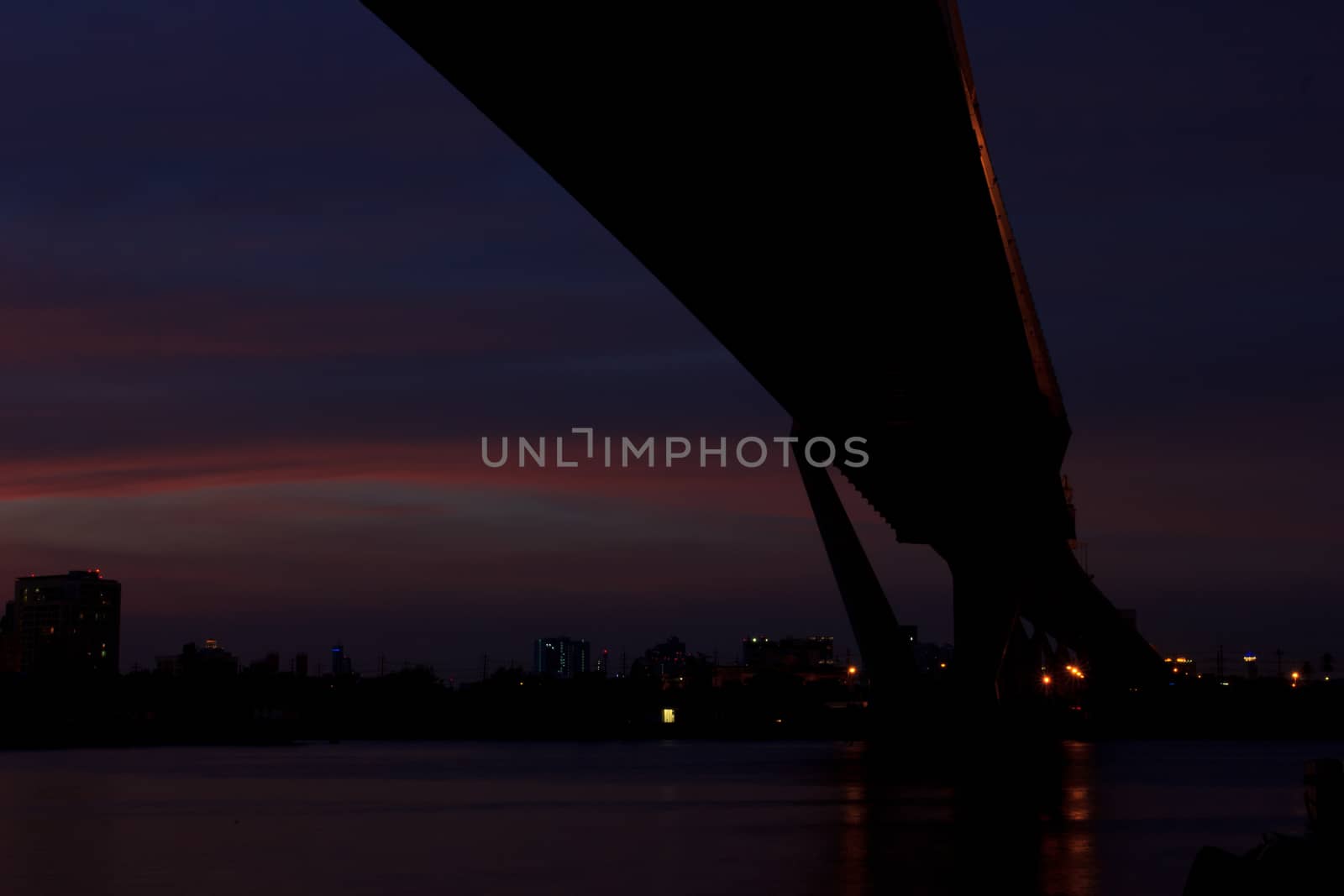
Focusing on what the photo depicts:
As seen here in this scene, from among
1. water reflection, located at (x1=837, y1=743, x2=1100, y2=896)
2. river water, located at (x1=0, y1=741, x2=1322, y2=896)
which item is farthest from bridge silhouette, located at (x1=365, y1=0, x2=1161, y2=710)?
river water, located at (x1=0, y1=741, x2=1322, y2=896)

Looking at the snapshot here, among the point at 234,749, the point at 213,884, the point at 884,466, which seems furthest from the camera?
the point at 234,749

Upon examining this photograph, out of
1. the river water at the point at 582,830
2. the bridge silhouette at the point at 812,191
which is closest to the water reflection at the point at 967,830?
the river water at the point at 582,830

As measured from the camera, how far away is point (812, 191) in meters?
26.2

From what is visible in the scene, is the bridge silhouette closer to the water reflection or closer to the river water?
the water reflection

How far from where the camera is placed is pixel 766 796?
178 ft

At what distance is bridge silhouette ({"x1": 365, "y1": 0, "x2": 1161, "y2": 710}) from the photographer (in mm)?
19688

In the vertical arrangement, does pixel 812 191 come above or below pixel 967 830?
above

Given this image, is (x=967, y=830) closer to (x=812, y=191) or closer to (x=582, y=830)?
(x=582, y=830)

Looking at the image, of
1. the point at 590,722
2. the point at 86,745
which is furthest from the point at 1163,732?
the point at 86,745

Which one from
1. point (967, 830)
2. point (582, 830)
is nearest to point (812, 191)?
point (967, 830)

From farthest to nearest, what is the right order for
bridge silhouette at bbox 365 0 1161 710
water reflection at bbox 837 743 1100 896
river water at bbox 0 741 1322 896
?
river water at bbox 0 741 1322 896 < water reflection at bbox 837 743 1100 896 < bridge silhouette at bbox 365 0 1161 710

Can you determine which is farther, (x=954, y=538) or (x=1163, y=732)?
(x=1163, y=732)

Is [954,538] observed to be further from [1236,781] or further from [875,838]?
[875,838]

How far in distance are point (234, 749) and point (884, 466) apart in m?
93.6
